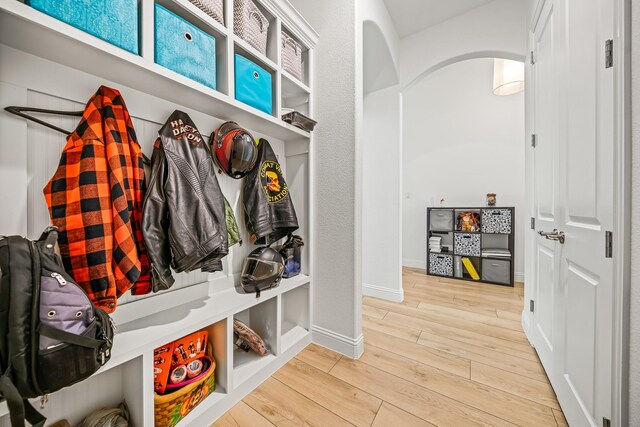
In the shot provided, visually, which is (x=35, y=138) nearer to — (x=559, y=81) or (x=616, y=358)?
(x=616, y=358)

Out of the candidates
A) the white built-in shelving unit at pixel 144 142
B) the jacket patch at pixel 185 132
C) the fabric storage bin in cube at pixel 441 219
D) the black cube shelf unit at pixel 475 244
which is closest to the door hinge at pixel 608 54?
the white built-in shelving unit at pixel 144 142

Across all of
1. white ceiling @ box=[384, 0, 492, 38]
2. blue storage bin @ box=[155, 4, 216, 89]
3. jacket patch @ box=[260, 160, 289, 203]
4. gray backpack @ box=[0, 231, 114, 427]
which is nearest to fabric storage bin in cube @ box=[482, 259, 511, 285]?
white ceiling @ box=[384, 0, 492, 38]

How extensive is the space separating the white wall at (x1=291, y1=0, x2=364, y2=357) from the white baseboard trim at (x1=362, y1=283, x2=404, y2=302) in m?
1.03

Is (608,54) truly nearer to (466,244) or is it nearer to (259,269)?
(259,269)

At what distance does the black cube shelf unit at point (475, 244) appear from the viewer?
3.00m

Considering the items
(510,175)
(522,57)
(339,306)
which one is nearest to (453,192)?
(510,175)

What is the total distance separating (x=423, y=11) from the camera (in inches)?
87.7

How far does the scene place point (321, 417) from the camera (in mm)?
1109

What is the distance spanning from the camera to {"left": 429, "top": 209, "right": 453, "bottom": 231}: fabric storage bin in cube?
11.2ft

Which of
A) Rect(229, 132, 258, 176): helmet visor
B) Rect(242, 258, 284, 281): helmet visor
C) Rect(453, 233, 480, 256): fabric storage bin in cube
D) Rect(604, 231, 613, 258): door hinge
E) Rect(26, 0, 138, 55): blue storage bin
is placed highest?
Rect(26, 0, 138, 55): blue storage bin

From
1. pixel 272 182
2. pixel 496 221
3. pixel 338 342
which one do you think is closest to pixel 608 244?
pixel 338 342

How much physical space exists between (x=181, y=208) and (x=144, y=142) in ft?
1.39

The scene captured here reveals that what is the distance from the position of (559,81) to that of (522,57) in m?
1.14

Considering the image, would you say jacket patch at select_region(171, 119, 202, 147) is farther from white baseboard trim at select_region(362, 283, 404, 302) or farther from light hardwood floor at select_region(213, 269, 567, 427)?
white baseboard trim at select_region(362, 283, 404, 302)
